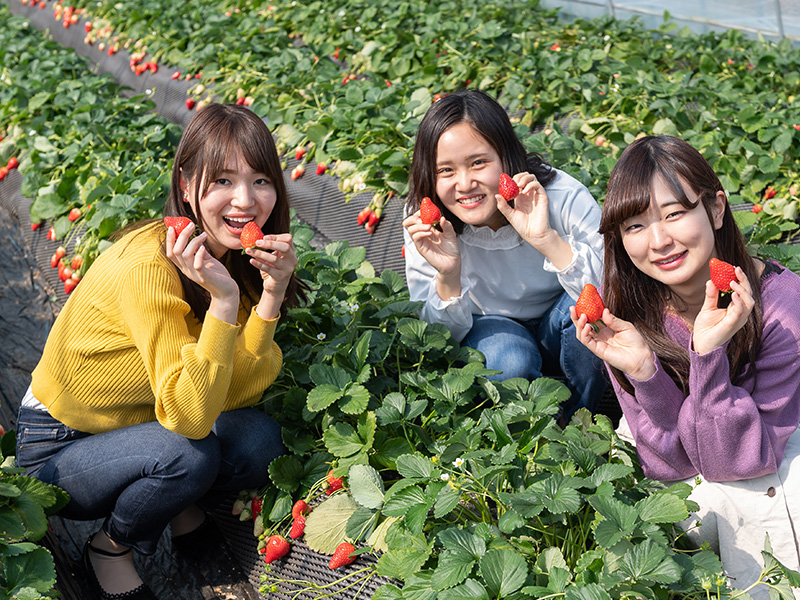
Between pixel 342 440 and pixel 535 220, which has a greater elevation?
pixel 535 220

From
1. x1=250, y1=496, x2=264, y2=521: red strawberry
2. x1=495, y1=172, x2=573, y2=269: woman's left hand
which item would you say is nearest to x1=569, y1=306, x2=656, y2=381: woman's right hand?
x1=495, y1=172, x2=573, y2=269: woman's left hand

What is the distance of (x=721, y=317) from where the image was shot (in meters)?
1.50

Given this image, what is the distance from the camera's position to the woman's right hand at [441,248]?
2037mm

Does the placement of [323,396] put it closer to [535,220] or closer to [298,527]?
[298,527]

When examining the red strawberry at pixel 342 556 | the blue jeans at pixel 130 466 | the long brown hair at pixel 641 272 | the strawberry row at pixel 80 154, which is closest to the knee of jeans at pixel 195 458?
the blue jeans at pixel 130 466

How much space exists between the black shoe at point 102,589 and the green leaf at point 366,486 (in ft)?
1.95

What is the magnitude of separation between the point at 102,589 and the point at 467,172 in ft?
4.53

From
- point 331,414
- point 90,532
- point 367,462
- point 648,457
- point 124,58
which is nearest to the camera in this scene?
point 648,457

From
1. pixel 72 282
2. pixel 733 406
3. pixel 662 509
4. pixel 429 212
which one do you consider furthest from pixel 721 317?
pixel 72 282

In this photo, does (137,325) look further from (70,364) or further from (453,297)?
(453,297)

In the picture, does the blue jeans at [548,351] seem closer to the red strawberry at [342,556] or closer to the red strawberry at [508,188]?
the red strawberry at [508,188]

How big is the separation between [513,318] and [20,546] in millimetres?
1411

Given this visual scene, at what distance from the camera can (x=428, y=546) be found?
1579mm

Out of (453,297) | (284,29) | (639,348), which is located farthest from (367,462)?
(284,29)
